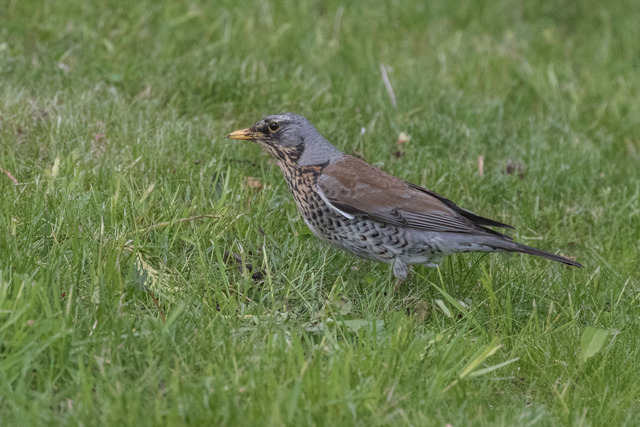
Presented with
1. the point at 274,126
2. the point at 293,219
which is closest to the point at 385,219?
the point at 293,219

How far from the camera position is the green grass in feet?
10.2

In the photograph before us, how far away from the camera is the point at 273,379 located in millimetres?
3018

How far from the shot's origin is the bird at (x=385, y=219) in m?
4.57

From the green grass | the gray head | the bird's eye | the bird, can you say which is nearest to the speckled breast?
the bird

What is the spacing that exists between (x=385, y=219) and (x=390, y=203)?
0.10 m

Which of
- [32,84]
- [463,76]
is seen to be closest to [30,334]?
[32,84]

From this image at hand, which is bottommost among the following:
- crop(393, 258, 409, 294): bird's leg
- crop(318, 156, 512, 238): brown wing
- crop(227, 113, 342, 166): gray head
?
crop(393, 258, 409, 294): bird's leg

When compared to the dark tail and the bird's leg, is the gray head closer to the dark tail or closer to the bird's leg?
the bird's leg

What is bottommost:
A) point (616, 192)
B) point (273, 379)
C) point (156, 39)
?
point (616, 192)

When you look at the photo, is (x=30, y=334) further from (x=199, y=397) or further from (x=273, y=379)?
(x=273, y=379)

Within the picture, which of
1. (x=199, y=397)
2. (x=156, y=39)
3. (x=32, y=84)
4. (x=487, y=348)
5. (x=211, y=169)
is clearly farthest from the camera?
(x=156, y=39)

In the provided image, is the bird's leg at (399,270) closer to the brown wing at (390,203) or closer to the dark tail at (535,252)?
the brown wing at (390,203)

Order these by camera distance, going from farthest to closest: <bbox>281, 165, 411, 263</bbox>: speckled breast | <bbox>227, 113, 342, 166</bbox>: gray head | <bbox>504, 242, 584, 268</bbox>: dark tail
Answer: <bbox>227, 113, 342, 166</bbox>: gray head, <bbox>281, 165, 411, 263</bbox>: speckled breast, <bbox>504, 242, 584, 268</bbox>: dark tail

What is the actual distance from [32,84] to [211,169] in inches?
72.4
